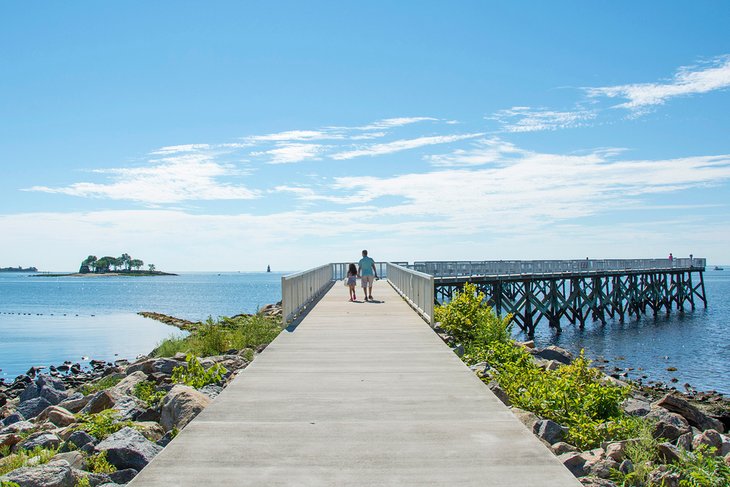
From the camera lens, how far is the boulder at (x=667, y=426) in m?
8.96

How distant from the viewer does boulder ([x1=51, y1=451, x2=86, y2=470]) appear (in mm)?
6266

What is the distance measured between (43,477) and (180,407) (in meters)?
2.13

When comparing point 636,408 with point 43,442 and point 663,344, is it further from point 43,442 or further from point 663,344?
point 663,344

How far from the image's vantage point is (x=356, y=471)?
4.98 metres

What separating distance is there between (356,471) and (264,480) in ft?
2.24

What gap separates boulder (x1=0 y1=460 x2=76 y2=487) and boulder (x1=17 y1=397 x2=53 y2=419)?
20.8 ft

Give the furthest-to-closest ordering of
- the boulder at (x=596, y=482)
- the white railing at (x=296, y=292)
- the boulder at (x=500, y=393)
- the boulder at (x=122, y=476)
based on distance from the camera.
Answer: the white railing at (x=296, y=292)
the boulder at (x=500, y=393)
the boulder at (x=122, y=476)
the boulder at (x=596, y=482)

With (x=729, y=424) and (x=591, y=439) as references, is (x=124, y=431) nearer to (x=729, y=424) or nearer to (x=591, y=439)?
(x=591, y=439)

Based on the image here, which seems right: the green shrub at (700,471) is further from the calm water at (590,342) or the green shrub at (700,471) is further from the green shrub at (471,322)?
the calm water at (590,342)

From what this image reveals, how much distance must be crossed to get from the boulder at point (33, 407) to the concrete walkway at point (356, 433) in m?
4.46

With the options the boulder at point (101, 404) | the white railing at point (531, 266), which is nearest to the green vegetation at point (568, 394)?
the boulder at point (101, 404)

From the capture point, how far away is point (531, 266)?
4156cm

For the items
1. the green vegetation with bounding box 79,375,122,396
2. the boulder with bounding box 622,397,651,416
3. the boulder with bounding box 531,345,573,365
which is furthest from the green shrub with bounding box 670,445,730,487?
the green vegetation with bounding box 79,375,122,396

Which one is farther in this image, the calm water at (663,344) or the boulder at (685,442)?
the calm water at (663,344)
